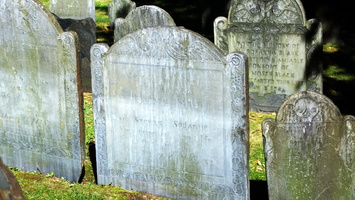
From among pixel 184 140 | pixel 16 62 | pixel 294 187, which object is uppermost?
pixel 16 62

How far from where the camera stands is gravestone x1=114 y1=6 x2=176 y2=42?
923 centimetres

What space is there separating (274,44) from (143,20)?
1.93m

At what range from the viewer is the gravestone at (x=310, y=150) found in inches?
223

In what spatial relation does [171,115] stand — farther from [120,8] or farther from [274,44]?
[120,8]

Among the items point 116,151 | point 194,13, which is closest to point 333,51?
point 194,13

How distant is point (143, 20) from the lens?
9.57m

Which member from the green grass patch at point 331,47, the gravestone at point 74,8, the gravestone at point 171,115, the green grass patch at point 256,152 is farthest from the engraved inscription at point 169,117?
the green grass patch at point 331,47

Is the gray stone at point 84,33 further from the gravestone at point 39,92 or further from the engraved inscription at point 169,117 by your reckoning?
the engraved inscription at point 169,117

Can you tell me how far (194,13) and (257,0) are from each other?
772cm

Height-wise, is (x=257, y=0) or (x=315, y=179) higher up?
(x=257, y=0)

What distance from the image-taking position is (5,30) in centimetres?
711

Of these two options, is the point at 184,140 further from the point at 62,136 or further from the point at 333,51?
the point at 333,51

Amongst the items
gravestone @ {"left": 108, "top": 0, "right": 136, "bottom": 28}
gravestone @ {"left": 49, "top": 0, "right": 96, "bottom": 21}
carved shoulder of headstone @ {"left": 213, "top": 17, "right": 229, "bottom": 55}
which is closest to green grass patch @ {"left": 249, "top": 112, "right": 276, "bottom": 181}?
carved shoulder of headstone @ {"left": 213, "top": 17, "right": 229, "bottom": 55}

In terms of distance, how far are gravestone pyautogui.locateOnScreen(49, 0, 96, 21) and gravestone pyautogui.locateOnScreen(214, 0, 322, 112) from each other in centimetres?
268
